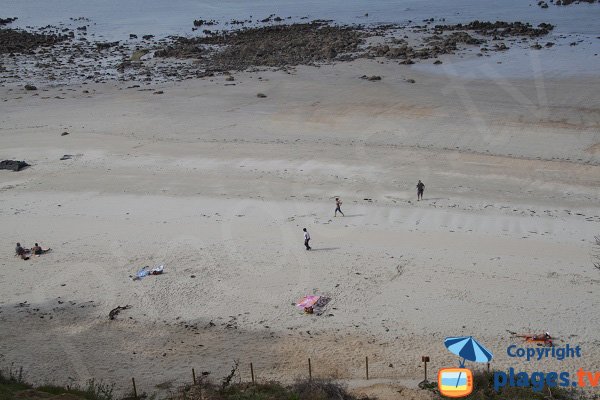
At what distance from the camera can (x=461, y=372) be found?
42.9 feet

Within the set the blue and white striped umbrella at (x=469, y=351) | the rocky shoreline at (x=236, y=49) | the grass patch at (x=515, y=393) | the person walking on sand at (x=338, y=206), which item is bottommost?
the grass patch at (x=515, y=393)

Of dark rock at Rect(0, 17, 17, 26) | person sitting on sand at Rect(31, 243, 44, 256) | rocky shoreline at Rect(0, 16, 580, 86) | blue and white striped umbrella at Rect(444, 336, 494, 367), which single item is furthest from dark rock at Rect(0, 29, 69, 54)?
blue and white striped umbrella at Rect(444, 336, 494, 367)

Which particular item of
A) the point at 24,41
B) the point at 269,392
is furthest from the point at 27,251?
the point at 24,41

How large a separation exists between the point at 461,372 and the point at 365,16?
6738 cm

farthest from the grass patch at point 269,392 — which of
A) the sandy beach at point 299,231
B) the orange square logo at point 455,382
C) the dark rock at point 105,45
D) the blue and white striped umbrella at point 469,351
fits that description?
the dark rock at point 105,45

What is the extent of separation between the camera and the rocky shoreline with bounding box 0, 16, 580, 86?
5097 centimetres

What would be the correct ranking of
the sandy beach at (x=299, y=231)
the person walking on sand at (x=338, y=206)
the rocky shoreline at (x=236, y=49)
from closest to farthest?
the sandy beach at (x=299, y=231)
the person walking on sand at (x=338, y=206)
the rocky shoreline at (x=236, y=49)

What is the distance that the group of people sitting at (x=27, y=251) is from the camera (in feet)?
67.7

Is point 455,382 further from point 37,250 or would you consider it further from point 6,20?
point 6,20

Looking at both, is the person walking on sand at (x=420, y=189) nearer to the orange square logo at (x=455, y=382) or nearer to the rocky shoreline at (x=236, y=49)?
the orange square logo at (x=455, y=382)

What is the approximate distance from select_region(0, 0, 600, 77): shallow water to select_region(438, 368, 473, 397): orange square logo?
35.6m

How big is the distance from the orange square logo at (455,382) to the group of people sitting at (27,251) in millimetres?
14466

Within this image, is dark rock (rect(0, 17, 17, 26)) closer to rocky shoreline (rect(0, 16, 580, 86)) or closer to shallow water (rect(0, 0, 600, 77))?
shallow water (rect(0, 0, 600, 77))

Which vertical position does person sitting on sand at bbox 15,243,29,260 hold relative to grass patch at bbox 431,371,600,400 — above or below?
above
